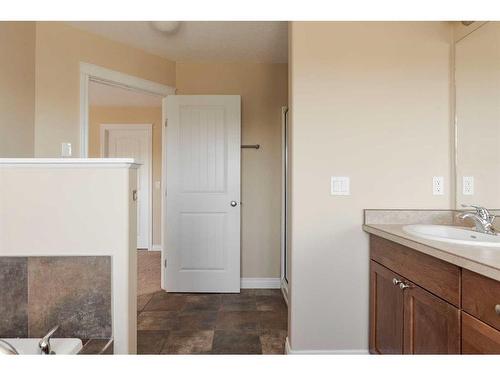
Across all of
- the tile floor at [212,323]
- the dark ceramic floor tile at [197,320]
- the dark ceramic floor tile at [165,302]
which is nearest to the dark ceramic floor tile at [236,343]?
the tile floor at [212,323]

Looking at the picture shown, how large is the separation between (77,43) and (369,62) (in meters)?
2.32

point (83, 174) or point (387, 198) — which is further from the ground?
point (83, 174)

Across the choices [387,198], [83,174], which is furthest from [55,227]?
[387,198]

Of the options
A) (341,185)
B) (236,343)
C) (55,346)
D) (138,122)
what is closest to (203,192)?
(236,343)

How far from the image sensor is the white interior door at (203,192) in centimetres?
304

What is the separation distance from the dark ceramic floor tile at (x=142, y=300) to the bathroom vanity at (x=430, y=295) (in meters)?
1.97

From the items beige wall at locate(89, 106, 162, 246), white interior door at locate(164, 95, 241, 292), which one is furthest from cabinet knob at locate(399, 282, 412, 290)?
beige wall at locate(89, 106, 162, 246)

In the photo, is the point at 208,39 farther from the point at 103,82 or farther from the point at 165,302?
the point at 165,302

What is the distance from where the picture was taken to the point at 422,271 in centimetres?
124

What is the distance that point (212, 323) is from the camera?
239 cm
